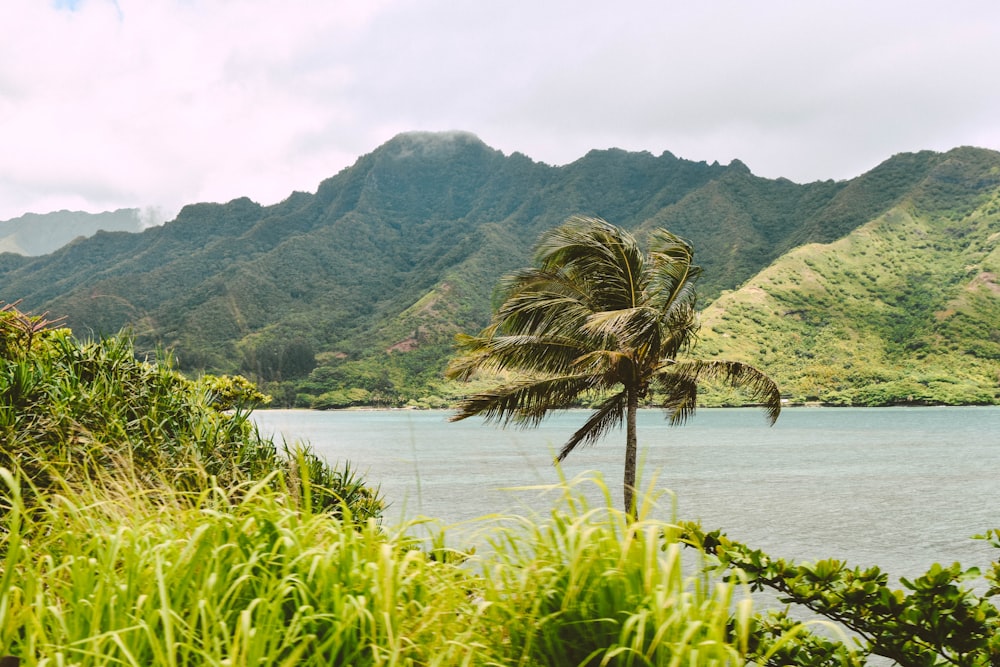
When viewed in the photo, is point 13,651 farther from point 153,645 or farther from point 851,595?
point 851,595

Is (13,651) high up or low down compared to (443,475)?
up

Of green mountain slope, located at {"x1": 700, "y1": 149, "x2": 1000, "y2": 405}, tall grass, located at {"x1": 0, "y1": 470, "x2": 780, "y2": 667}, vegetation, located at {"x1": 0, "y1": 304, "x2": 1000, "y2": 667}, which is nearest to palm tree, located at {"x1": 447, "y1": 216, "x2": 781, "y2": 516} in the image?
vegetation, located at {"x1": 0, "y1": 304, "x2": 1000, "y2": 667}

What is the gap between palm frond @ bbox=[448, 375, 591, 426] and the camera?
15.0 m

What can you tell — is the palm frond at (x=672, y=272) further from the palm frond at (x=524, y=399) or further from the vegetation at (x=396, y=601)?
the vegetation at (x=396, y=601)

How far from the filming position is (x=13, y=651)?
2682mm

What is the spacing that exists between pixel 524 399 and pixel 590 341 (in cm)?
189

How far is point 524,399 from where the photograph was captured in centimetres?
1556

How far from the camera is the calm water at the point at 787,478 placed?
3291 centimetres

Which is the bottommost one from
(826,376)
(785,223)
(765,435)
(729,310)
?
(765,435)

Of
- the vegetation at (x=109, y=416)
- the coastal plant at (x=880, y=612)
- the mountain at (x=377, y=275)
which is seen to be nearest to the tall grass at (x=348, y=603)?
the coastal plant at (x=880, y=612)

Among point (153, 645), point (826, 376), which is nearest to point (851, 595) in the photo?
point (153, 645)

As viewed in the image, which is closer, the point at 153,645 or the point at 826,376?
the point at 153,645

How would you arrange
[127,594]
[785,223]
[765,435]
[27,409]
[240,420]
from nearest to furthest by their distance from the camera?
1. [127,594]
2. [27,409]
3. [240,420]
4. [765,435]
5. [785,223]

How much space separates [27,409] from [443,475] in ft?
161
